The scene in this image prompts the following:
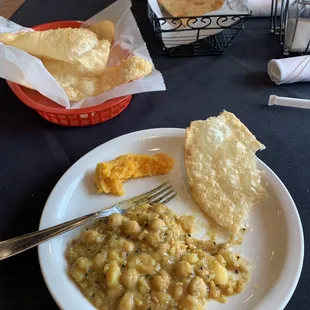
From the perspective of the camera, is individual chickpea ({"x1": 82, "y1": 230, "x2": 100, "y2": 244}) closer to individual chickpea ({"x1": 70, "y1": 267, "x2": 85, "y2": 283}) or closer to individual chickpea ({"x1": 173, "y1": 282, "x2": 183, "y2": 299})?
individual chickpea ({"x1": 70, "y1": 267, "x2": 85, "y2": 283})

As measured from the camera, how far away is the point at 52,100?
1.09 metres

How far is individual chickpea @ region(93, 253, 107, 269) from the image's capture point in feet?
2.52

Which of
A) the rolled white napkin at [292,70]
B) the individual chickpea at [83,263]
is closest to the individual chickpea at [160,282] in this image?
the individual chickpea at [83,263]

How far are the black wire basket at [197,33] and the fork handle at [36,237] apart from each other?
654 mm

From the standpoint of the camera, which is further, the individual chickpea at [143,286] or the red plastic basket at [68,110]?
the red plastic basket at [68,110]

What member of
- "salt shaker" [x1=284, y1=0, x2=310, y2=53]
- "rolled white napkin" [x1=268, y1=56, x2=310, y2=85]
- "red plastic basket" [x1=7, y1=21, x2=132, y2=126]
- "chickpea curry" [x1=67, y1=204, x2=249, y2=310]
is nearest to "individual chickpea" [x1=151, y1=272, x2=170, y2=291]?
"chickpea curry" [x1=67, y1=204, x2=249, y2=310]

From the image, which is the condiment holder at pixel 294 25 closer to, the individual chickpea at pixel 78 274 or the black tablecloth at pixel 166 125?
the black tablecloth at pixel 166 125

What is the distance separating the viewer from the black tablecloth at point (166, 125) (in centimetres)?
84

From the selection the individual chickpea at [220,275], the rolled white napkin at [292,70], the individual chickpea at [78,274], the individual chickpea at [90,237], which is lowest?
the individual chickpea at [220,275]

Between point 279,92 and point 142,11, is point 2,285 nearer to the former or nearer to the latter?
point 279,92

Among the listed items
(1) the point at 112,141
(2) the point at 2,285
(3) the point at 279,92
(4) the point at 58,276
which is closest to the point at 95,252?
(4) the point at 58,276

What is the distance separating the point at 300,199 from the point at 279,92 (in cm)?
38

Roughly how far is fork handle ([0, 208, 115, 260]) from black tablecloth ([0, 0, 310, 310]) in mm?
74

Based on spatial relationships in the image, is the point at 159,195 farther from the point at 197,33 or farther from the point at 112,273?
the point at 197,33
